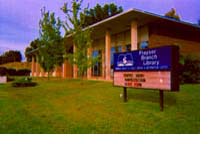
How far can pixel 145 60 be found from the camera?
18.1ft

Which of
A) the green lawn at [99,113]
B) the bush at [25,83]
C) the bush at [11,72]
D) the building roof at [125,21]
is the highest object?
the building roof at [125,21]

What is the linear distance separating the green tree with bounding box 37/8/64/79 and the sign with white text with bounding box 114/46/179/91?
4.74 meters

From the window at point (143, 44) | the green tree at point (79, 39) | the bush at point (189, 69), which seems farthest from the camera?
the window at point (143, 44)

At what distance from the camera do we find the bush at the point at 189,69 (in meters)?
7.07

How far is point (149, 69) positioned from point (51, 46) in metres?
6.43

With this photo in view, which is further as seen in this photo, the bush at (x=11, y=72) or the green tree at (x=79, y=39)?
the green tree at (x=79, y=39)

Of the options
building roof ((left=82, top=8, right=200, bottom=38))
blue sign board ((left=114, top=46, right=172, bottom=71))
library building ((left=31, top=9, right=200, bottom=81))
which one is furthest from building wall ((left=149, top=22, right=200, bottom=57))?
blue sign board ((left=114, top=46, right=172, bottom=71))

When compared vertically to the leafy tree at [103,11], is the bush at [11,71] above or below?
below

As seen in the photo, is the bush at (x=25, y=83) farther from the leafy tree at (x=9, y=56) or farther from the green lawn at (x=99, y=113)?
the leafy tree at (x=9, y=56)

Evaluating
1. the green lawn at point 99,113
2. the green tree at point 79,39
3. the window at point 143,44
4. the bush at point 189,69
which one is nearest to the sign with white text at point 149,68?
the green lawn at point 99,113

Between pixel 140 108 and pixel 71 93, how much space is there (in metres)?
2.20

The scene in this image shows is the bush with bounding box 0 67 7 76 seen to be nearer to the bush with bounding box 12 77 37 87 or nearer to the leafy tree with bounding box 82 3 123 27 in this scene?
the bush with bounding box 12 77 37 87
